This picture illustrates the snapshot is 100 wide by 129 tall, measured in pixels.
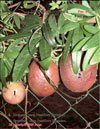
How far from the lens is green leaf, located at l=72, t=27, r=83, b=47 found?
62 cm

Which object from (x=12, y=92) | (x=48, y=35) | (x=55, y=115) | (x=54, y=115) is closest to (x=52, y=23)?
(x=48, y=35)

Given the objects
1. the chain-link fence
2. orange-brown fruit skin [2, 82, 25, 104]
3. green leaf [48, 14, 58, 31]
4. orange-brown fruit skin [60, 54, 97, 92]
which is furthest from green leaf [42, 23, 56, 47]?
the chain-link fence

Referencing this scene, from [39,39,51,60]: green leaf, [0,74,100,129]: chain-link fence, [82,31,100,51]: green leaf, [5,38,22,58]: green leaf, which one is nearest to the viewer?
[82,31,100,51]: green leaf

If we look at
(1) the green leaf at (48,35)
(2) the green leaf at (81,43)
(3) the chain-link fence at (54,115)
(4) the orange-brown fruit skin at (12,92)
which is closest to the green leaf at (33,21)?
(1) the green leaf at (48,35)

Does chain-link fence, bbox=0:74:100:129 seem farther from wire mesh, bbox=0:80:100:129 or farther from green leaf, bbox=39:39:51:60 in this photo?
green leaf, bbox=39:39:51:60

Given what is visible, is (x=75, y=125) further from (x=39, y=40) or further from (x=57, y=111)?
(x=39, y=40)

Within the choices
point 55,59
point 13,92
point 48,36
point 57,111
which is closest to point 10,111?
point 57,111

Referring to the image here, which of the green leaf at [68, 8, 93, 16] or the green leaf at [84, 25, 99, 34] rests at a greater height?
the green leaf at [68, 8, 93, 16]

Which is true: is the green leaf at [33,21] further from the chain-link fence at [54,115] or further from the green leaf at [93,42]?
the chain-link fence at [54,115]

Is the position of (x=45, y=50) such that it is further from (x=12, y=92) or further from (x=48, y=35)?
(x=12, y=92)

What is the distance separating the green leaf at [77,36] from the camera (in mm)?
618

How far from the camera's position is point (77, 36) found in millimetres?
620

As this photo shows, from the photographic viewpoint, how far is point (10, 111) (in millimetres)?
2752

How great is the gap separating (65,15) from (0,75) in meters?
0.32
